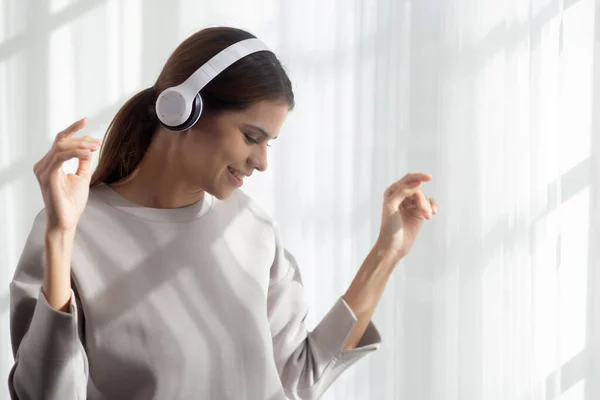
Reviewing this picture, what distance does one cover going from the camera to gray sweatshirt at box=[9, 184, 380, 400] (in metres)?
1.08

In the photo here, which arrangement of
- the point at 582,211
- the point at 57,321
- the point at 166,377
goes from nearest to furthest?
the point at 57,321, the point at 166,377, the point at 582,211

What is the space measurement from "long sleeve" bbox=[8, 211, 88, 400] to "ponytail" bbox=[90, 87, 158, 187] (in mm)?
192

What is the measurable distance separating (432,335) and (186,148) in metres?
1.01

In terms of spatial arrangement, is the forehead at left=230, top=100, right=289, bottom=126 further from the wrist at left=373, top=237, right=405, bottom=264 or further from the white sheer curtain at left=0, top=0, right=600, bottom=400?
the white sheer curtain at left=0, top=0, right=600, bottom=400

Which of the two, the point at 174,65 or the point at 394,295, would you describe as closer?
the point at 174,65

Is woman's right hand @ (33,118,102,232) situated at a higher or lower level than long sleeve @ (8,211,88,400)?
higher

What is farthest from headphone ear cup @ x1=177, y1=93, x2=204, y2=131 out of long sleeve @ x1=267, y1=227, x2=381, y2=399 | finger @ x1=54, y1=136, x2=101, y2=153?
long sleeve @ x1=267, y1=227, x2=381, y2=399

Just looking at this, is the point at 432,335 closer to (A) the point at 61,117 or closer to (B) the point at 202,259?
(B) the point at 202,259

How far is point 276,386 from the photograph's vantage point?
128 centimetres

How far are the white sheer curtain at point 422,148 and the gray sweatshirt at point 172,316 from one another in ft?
2.00

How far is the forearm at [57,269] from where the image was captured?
0.99 m

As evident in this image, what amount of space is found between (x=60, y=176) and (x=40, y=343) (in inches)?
8.6

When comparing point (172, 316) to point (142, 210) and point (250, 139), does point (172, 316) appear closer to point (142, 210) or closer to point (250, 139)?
point (142, 210)

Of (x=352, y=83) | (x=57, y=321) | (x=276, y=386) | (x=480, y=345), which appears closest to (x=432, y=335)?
(x=480, y=345)
